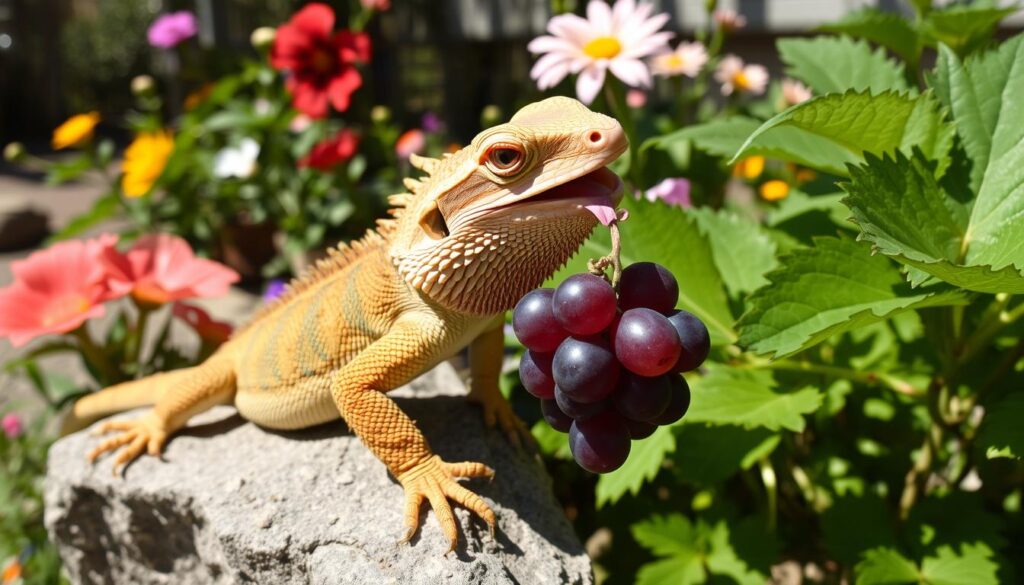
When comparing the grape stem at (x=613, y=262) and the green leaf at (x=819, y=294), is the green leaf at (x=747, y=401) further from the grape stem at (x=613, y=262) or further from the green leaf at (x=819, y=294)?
the grape stem at (x=613, y=262)

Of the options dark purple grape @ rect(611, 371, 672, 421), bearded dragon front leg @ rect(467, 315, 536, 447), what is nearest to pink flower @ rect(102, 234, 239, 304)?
bearded dragon front leg @ rect(467, 315, 536, 447)

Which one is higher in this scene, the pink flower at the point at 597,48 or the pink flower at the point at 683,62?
the pink flower at the point at 597,48

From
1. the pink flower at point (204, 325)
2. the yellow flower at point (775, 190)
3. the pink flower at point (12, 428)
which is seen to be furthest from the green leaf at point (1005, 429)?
the pink flower at point (12, 428)

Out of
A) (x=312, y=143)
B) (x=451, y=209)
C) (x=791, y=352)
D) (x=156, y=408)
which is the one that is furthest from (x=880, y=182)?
(x=312, y=143)

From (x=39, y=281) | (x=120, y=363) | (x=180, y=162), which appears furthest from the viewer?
(x=180, y=162)

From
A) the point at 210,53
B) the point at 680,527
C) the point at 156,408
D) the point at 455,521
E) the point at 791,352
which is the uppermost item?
the point at 791,352

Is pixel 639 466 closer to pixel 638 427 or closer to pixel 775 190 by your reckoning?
pixel 638 427

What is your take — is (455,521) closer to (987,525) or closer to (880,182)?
(880,182)
